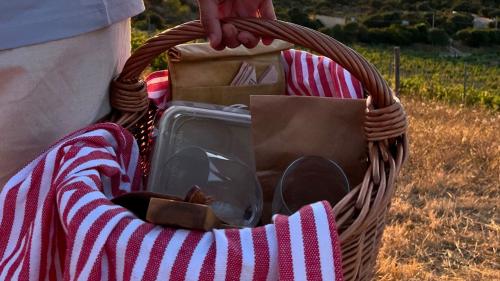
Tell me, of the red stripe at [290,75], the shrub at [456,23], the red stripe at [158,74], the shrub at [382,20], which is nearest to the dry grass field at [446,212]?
the red stripe at [290,75]

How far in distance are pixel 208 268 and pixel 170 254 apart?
41 mm

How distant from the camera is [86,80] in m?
0.95

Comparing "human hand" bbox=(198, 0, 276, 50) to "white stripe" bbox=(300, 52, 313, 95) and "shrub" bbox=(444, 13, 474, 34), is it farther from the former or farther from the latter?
"shrub" bbox=(444, 13, 474, 34)

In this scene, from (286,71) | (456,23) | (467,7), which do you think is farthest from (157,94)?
(467,7)

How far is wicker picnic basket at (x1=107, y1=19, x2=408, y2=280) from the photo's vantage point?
75 cm

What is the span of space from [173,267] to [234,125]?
0.46m

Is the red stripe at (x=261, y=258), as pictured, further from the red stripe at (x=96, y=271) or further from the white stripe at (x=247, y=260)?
the red stripe at (x=96, y=271)

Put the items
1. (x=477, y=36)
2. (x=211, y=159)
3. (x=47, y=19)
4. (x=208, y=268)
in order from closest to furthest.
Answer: (x=208, y=268) < (x=47, y=19) < (x=211, y=159) < (x=477, y=36)

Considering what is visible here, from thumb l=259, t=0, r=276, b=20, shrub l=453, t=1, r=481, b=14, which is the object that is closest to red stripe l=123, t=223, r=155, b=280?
thumb l=259, t=0, r=276, b=20

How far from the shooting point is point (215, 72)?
1222 millimetres

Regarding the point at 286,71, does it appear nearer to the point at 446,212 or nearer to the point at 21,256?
the point at 21,256

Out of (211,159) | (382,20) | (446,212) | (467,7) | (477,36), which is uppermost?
(211,159)

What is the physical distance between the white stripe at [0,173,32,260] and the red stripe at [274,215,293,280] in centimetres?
31

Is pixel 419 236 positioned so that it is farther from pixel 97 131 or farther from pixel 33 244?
pixel 33 244
